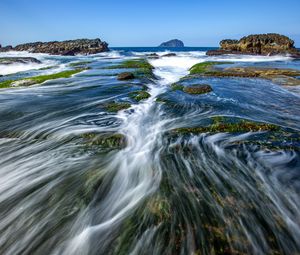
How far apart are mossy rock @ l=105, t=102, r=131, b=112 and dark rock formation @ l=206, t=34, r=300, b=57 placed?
55006 millimetres

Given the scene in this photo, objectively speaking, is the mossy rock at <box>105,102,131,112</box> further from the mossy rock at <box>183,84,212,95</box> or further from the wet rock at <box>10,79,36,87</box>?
the wet rock at <box>10,79,36,87</box>

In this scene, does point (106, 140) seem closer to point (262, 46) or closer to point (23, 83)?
point (23, 83)

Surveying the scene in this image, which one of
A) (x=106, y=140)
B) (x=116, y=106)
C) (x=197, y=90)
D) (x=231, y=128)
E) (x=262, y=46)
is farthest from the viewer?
(x=262, y=46)

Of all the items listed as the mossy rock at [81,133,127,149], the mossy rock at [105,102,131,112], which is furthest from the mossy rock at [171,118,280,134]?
the mossy rock at [105,102,131,112]

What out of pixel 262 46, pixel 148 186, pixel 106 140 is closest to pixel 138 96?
pixel 106 140

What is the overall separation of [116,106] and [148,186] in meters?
7.33

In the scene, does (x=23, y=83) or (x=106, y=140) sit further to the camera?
(x=23, y=83)

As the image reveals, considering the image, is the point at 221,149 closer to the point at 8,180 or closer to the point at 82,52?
the point at 8,180

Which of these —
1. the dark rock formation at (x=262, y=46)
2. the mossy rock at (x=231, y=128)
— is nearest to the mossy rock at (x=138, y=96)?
the mossy rock at (x=231, y=128)

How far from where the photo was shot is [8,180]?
627cm

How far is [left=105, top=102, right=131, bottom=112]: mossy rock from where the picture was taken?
12.2m

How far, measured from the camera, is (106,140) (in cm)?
842

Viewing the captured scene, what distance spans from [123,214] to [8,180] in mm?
3376

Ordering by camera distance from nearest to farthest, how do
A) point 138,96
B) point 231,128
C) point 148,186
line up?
point 148,186, point 231,128, point 138,96
